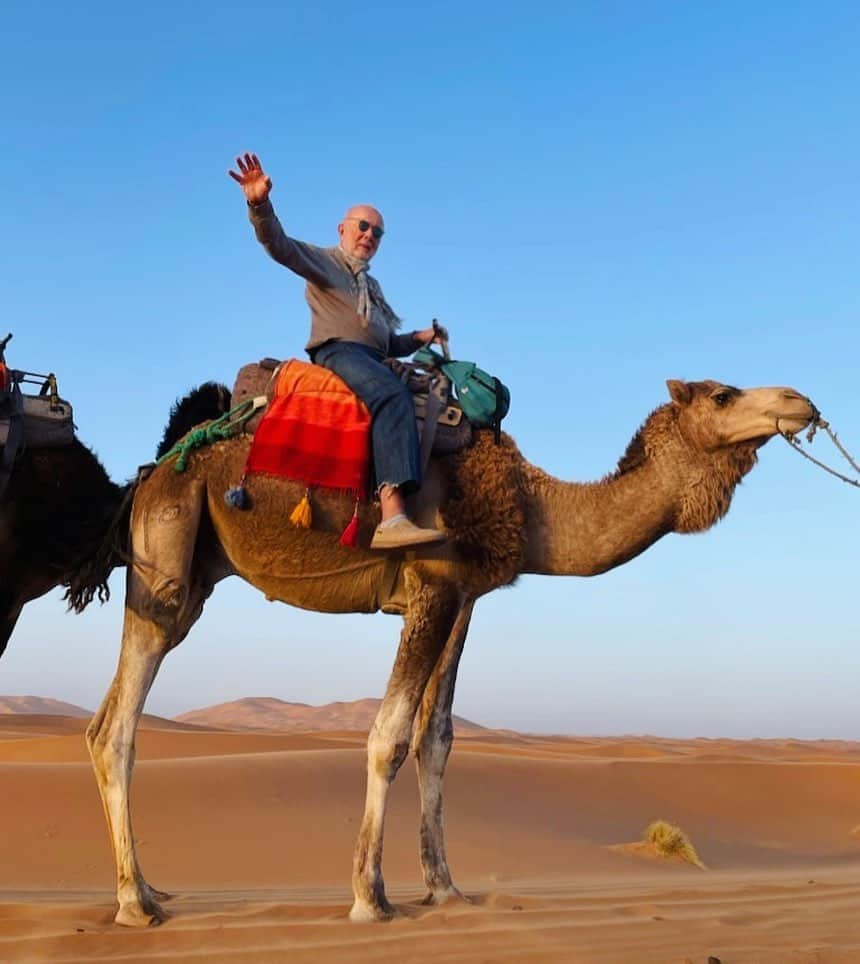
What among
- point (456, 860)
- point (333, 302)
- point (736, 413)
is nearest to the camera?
point (736, 413)

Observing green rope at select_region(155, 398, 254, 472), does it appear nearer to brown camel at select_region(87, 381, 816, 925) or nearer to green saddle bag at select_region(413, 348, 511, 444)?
brown camel at select_region(87, 381, 816, 925)

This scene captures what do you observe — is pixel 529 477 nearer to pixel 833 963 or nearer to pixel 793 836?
pixel 833 963

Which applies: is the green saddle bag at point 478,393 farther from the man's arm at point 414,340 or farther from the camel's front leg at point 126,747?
the camel's front leg at point 126,747

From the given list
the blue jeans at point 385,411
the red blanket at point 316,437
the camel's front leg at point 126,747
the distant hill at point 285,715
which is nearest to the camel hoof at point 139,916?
the camel's front leg at point 126,747

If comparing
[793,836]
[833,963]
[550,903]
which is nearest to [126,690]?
[550,903]

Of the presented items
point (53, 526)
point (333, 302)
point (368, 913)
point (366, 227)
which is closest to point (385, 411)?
point (333, 302)

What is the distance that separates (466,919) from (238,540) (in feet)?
8.12

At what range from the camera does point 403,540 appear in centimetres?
628

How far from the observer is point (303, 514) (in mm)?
6668

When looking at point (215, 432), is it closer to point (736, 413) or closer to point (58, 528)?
point (58, 528)

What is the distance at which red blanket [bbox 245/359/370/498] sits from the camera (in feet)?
22.0

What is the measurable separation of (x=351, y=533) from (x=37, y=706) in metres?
90.4

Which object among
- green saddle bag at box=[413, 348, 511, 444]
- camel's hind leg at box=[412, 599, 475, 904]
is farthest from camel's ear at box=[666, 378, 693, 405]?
camel's hind leg at box=[412, 599, 475, 904]

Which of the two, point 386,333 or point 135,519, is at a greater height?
point 386,333
